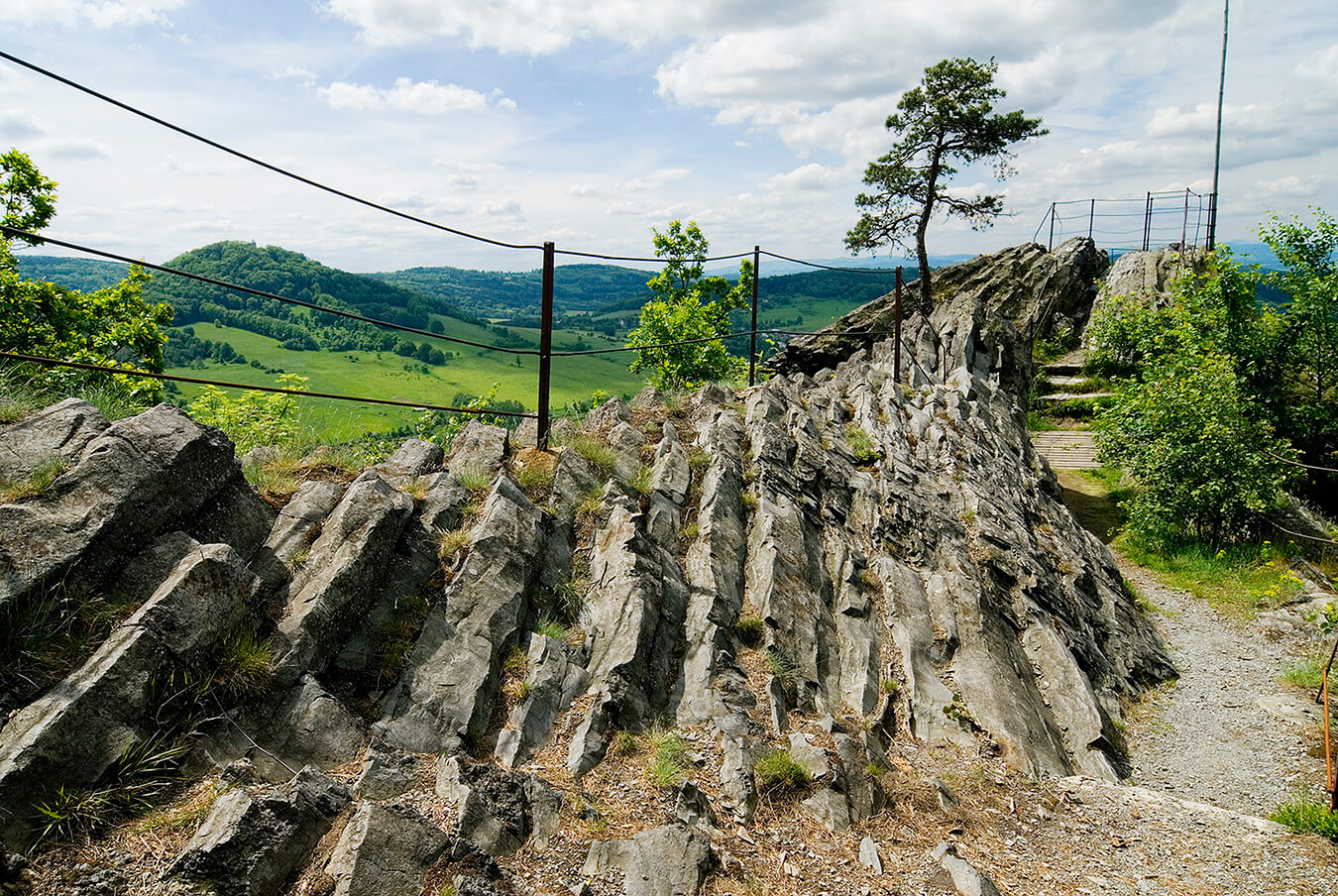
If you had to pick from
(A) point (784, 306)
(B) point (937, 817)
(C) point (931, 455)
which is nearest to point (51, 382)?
(B) point (937, 817)

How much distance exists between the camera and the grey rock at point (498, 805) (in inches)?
212

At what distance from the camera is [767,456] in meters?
12.2

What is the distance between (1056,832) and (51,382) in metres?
12.6

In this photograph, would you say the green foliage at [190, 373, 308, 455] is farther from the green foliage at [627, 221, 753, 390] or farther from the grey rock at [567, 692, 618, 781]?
the green foliage at [627, 221, 753, 390]

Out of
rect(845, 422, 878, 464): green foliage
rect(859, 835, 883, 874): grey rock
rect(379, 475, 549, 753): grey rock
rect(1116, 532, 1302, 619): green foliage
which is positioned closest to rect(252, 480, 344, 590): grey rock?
rect(379, 475, 549, 753): grey rock

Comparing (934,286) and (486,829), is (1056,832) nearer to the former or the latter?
(486,829)

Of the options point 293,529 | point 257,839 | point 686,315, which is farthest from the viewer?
point 686,315

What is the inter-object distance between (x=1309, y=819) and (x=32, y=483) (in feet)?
42.1

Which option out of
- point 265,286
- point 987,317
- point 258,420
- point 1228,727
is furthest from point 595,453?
point 265,286

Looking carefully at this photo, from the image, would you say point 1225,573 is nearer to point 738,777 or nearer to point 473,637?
point 738,777

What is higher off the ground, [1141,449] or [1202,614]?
[1141,449]

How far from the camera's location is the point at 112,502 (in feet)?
18.9

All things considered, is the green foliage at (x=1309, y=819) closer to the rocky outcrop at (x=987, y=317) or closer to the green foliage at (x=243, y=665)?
the green foliage at (x=243, y=665)

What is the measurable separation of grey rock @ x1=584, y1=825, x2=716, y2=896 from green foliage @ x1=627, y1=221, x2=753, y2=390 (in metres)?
31.1
